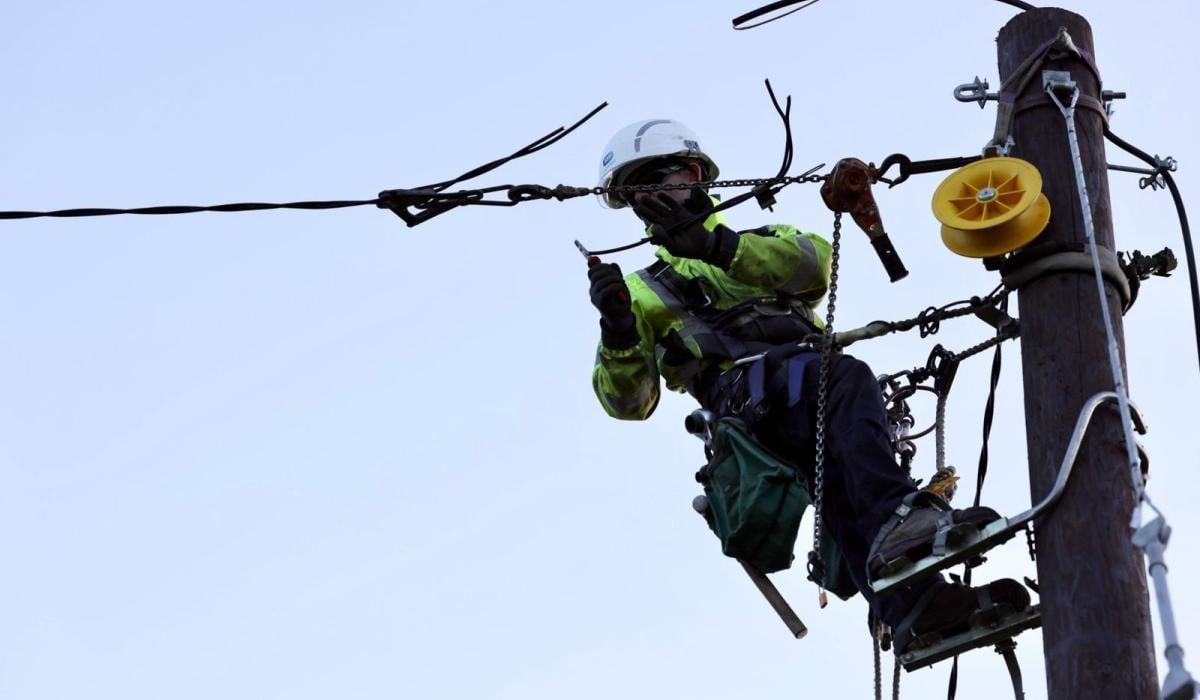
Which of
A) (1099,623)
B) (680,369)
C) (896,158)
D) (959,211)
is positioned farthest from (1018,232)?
(680,369)

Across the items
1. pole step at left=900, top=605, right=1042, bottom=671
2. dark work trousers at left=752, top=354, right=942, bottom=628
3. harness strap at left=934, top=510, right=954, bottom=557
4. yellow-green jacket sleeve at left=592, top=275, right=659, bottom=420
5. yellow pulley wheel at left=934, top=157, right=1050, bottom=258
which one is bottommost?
pole step at left=900, top=605, right=1042, bottom=671

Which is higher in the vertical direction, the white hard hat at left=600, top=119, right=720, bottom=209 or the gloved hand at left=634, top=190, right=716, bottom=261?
the white hard hat at left=600, top=119, right=720, bottom=209

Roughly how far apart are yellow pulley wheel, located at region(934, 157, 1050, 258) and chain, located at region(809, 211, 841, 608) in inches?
16.3

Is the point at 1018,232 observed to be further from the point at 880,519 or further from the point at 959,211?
the point at 880,519

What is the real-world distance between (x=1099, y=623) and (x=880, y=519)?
1.04 metres

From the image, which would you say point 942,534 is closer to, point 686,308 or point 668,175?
point 686,308

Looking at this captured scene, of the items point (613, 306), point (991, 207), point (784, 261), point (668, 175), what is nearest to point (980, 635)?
point (991, 207)

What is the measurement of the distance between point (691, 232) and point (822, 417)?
0.88m

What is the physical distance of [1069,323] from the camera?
5.57 metres

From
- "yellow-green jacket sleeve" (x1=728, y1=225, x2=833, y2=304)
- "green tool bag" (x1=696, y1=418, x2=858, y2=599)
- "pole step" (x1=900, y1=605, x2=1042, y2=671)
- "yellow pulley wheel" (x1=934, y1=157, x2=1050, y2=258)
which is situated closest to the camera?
Result: "yellow pulley wheel" (x1=934, y1=157, x2=1050, y2=258)

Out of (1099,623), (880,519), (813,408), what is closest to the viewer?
(1099,623)

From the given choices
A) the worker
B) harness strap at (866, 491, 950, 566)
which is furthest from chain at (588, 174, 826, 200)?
harness strap at (866, 491, 950, 566)

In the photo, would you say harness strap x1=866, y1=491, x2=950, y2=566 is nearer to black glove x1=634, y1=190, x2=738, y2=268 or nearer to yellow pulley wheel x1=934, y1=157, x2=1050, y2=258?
yellow pulley wheel x1=934, y1=157, x2=1050, y2=258

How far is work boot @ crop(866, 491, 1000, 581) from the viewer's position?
18.1 ft
